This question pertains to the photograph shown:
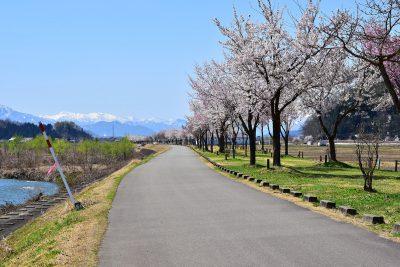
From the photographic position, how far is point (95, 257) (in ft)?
26.9

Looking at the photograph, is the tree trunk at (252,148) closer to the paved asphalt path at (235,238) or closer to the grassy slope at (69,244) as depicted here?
the grassy slope at (69,244)

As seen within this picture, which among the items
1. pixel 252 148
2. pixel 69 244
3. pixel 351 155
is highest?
pixel 252 148

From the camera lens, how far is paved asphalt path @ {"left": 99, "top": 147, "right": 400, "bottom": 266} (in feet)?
25.0

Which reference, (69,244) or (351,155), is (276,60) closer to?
(69,244)

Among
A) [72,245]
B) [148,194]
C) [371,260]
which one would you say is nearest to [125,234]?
[72,245]

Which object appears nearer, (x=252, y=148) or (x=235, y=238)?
(x=235, y=238)

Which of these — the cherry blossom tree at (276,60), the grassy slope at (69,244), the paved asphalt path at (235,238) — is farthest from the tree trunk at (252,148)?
→ the paved asphalt path at (235,238)

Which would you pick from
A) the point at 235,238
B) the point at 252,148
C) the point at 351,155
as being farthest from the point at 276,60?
the point at 351,155

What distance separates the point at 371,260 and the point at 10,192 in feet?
122

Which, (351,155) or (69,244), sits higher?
(351,155)

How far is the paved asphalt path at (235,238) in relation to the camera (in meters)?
7.63

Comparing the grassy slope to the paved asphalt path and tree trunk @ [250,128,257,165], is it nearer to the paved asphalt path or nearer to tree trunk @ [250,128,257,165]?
the paved asphalt path

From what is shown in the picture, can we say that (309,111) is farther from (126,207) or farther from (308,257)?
(308,257)

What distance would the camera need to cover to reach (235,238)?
9305mm
